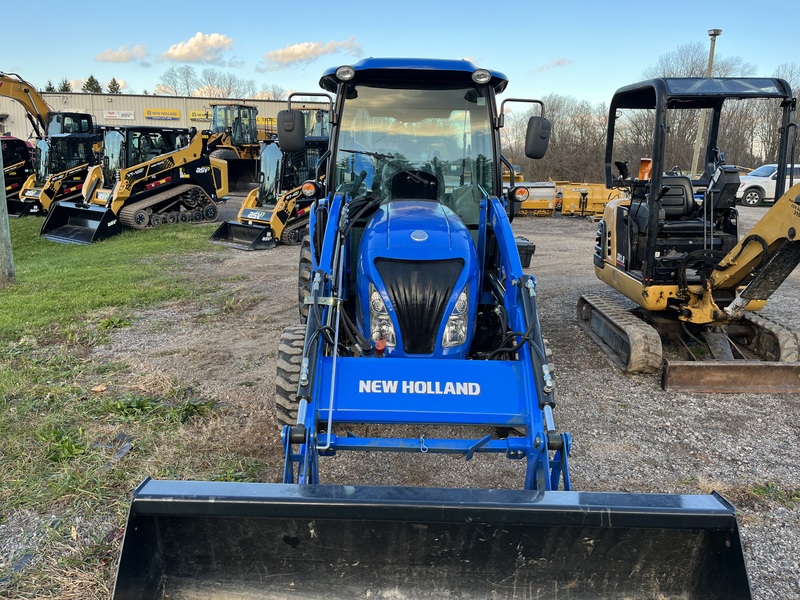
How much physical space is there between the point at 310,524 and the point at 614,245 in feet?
17.2

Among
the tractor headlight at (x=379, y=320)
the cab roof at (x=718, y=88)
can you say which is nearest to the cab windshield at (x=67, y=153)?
the cab roof at (x=718, y=88)

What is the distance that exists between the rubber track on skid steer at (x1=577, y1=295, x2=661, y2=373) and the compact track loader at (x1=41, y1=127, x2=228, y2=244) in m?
11.6

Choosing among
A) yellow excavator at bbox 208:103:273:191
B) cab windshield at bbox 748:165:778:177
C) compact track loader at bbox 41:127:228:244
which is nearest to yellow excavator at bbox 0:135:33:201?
compact track loader at bbox 41:127:228:244

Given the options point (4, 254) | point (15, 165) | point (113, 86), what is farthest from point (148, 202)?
point (113, 86)

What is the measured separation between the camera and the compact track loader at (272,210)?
13.2 metres

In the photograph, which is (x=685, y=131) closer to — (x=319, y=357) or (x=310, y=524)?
(x=319, y=357)

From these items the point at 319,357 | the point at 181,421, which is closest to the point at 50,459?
the point at 181,421

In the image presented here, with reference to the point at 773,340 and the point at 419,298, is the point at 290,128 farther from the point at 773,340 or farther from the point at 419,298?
the point at 773,340

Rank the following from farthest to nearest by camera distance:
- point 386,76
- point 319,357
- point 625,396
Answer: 1. point 625,396
2. point 386,76
3. point 319,357

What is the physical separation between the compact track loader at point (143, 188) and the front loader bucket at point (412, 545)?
42.8ft

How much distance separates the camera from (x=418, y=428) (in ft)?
14.4

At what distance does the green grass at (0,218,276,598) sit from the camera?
298cm

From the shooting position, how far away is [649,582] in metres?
2.40

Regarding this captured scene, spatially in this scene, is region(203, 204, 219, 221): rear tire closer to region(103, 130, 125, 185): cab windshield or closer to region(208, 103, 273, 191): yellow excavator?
region(103, 130, 125, 185): cab windshield
